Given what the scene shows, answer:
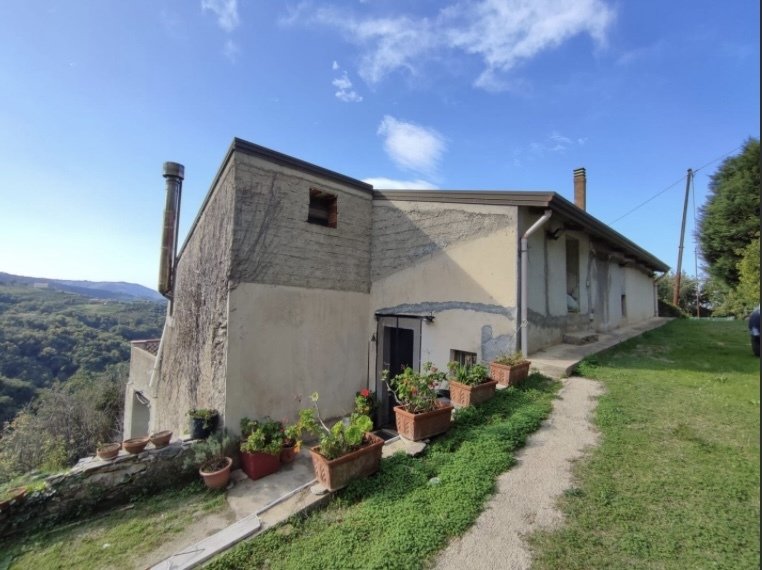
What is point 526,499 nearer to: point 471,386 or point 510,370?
point 471,386

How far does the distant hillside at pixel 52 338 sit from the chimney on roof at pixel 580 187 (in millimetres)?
30932

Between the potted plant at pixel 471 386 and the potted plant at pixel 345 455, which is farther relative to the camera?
the potted plant at pixel 471 386

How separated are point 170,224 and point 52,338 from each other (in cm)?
2868

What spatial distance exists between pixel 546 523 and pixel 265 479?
433 cm

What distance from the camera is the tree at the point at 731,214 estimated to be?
108 centimetres

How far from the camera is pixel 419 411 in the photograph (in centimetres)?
448

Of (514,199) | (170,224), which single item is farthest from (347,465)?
(170,224)

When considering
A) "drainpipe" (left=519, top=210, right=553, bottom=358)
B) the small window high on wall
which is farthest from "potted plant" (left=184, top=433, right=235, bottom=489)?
the small window high on wall

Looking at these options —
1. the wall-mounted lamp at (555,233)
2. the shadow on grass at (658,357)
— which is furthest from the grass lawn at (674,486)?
the wall-mounted lamp at (555,233)

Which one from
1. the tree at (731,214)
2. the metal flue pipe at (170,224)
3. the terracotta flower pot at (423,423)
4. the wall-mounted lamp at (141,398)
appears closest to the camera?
the tree at (731,214)

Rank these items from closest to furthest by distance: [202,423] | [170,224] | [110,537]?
1. [110,537]
2. [202,423]
3. [170,224]

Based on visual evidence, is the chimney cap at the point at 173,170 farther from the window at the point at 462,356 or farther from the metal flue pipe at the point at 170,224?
the window at the point at 462,356

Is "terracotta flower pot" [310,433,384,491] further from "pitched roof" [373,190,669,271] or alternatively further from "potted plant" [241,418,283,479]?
"pitched roof" [373,190,669,271]

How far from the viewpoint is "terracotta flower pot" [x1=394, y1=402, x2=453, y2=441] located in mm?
4340
